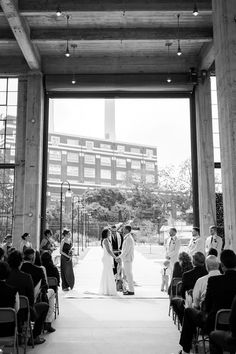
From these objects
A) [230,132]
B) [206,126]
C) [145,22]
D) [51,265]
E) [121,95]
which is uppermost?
[145,22]

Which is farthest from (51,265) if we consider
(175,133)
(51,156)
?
(51,156)

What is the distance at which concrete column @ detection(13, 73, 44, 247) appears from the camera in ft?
37.6

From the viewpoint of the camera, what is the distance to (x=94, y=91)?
1258cm

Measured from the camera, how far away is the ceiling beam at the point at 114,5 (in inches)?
362

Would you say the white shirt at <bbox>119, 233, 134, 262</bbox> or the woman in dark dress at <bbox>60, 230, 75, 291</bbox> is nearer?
the white shirt at <bbox>119, 233, 134, 262</bbox>

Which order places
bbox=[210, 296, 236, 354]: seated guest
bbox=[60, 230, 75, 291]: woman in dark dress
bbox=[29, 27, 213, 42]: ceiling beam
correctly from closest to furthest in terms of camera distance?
bbox=[210, 296, 236, 354]: seated guest
bbox=[60, 230, 75, 291]: woman in dark dress
bbox=[29, 27, 213, 42]: ceiling beam

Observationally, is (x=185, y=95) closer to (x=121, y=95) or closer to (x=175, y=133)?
(x=121, y=95)

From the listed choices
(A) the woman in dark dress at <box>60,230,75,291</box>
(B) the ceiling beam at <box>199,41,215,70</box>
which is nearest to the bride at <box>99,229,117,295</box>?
(A) the woman in dark dress at <box>60,230,75,291</box>

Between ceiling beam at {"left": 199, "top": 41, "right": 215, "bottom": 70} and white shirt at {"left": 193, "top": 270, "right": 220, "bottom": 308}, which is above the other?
ceiling beam at {"left": 199, "top": 41, "right": 215, "bottom": 70}

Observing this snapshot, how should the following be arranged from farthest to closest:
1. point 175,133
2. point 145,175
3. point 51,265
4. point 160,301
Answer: point 145,175 < point 175,133 < point 160,301 < point 51,265

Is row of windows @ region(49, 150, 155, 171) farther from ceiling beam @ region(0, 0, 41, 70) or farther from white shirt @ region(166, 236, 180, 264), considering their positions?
white shirt @ region(166, 236, 180, 264)

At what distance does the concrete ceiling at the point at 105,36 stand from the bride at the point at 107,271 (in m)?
5.35

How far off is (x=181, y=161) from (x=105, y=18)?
2425 centimetres

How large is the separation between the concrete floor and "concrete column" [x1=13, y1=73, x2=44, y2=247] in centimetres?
332
